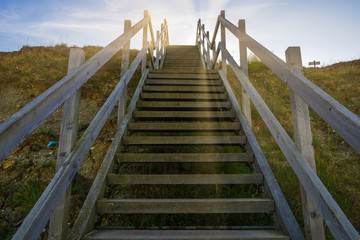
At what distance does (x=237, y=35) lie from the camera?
9.13 feet

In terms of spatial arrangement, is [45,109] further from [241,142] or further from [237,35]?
[237,35]

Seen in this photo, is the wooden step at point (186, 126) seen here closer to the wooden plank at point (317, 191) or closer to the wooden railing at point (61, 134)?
the wooden railing at point (61, 134)

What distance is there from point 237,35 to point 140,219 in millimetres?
2687

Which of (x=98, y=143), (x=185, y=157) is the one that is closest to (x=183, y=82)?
(x=185, y=157)

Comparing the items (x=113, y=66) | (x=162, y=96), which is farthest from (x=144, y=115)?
(x=113, y=66)

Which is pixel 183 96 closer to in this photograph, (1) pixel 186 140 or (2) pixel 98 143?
(1) pixel 186 140

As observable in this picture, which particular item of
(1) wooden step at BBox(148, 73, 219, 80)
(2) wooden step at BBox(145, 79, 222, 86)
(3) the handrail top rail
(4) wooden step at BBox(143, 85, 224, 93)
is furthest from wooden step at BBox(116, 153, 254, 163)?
(1) wooden step at BBox(148, 73, 219, 80)

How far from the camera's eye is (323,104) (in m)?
1.05

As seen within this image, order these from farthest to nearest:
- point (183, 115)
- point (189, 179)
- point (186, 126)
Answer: point (183, 115), point (186, 126), point (189, 179)

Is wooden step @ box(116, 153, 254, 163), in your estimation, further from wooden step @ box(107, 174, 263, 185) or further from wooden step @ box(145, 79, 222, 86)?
wooden step @ box(145, 79, 222, 86)

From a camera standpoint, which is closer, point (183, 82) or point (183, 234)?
point (183, 234)

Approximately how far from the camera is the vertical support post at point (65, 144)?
1282mm

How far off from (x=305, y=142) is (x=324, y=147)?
3205 millimetres

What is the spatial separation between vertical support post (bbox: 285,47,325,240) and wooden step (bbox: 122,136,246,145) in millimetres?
980
